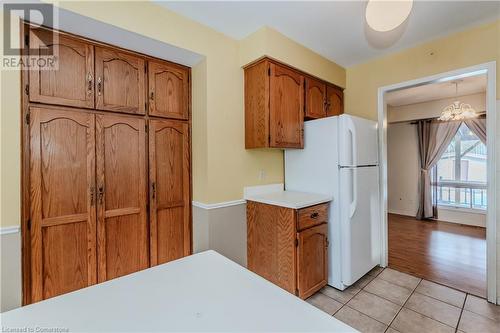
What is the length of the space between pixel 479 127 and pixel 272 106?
14.7 feet

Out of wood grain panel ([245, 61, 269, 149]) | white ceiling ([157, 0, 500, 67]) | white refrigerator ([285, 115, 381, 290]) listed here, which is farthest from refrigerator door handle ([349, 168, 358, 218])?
white ceiling ([157, 0, 500, 67])

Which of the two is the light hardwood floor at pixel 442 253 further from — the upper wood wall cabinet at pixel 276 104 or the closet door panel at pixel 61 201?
the closet door panel at pixel 61 201

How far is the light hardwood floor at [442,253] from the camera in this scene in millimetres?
2410

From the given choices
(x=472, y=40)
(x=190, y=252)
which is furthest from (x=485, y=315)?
(x=190, y=252)

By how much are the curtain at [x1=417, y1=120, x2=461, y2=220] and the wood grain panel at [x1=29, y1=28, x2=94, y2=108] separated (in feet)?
18.9

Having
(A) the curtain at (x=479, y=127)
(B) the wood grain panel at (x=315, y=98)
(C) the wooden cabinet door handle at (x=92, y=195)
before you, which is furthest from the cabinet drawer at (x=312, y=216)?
(A) the curtain at (x=479, y=127)

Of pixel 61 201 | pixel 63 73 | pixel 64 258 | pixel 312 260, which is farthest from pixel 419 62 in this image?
pixel 64 258

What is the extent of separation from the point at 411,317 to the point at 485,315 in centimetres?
61

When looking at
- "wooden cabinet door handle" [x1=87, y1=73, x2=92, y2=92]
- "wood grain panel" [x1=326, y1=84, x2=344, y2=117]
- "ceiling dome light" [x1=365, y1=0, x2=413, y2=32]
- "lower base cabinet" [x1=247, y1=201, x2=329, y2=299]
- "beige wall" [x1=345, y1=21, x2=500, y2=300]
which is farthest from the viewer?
"wood grain panel" [x1=326, y1=84, x2=344, y2=117]

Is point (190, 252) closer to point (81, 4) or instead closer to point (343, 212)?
point (343, 212)

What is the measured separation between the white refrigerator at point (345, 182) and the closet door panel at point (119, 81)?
→ 1.69 metres

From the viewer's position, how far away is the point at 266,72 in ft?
6.92

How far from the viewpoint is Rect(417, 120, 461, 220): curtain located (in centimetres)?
458

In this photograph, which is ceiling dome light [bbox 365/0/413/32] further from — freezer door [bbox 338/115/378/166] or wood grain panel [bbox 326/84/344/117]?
wood grain panel [bbox 326/84/344/117]
